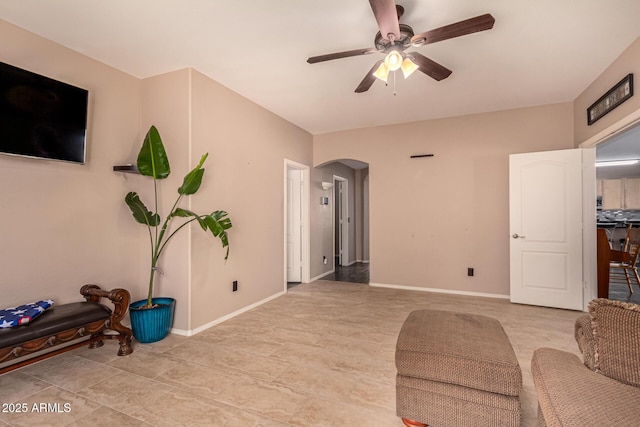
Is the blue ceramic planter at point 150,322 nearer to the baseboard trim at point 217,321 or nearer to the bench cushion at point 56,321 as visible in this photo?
the baseboard trim at point 217,321

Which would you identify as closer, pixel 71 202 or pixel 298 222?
pixel 71 202

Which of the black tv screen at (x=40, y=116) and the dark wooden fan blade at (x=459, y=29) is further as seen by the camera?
the black tv screen at (x=40, y=116)

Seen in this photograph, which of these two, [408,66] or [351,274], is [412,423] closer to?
[408,66]

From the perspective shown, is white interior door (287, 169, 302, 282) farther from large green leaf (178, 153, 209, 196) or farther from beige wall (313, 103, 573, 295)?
large green leaf (178, 153, 209, 196)

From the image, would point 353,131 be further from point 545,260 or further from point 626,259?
point 626,259

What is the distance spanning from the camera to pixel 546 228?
12.2ft

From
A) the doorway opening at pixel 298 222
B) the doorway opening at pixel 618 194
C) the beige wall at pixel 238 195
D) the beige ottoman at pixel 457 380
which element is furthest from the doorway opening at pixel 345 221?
the doorway opening at pixel 618 194

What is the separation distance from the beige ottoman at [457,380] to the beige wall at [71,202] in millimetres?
2859

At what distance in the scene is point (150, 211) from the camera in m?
3.01

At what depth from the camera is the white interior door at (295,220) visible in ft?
16.9

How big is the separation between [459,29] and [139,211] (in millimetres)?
3031

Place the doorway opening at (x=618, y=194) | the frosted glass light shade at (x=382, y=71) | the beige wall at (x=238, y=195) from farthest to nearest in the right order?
the doorway opening at (x=618, y=194)
the beige wall at (x=238, y=195)
the frosted glass light shade at (x=382, y=71)

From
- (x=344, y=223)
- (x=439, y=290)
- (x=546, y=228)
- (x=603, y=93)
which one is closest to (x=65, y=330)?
(x=439, y=290)

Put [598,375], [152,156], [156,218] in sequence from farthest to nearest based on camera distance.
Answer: [156,218], [152,156], [598,375]
